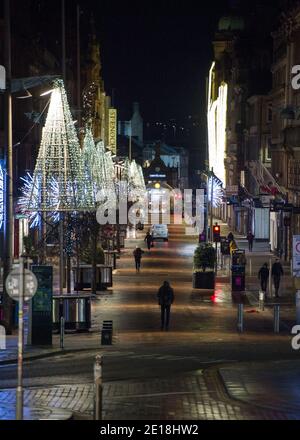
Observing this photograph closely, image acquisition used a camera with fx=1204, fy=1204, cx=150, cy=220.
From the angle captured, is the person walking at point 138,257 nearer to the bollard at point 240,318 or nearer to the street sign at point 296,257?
the bollard at point 240,318

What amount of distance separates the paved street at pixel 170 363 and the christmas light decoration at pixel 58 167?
3.89 m

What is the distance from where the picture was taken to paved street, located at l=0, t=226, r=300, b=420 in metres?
19.1

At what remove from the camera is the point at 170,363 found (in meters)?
25.7

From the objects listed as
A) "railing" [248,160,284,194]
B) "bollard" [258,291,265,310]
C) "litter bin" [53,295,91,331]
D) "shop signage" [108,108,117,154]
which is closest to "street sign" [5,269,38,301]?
"litter bin" [53,295,91,331]

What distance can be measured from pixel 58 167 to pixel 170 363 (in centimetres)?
1388

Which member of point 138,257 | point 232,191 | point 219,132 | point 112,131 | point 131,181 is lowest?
point 138,257

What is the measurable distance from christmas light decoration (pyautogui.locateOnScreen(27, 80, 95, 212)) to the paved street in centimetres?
389

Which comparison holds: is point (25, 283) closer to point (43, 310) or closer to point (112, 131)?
point (43, 310)

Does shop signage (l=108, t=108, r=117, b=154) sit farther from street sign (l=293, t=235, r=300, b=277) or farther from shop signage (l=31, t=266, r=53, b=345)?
shop signage (l=31, t=266, r=53, b=345)

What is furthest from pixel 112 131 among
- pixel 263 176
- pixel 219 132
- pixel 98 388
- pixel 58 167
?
pixel 98 388

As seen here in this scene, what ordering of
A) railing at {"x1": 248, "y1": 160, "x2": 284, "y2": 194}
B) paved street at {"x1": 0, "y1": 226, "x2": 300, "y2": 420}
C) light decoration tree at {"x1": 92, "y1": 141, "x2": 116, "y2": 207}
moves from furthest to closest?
railing at {"x1": 248, "y1": 160, "x2": 284, "y2": 194}
light decoration tree at {"x1": 92, "y1": 141, "x2": 116, "y2": 207}
paved street at {"x1": 0, "y1": 226, "x2": 300, "y2": 420}

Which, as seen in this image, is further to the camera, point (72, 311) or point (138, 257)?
point (138, 257)

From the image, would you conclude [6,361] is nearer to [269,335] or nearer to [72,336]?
[72,336]
